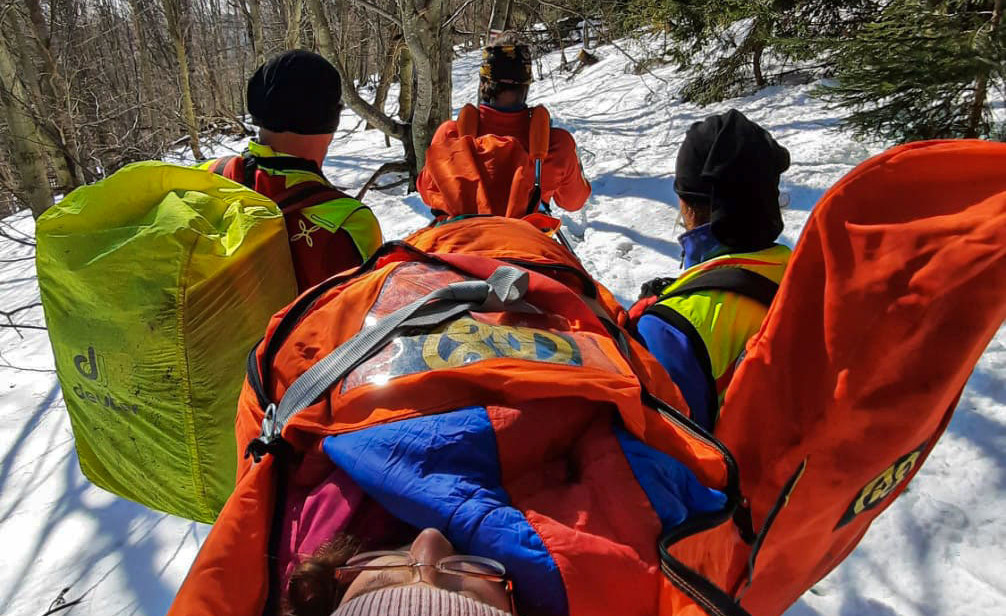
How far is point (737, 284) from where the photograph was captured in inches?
56.2

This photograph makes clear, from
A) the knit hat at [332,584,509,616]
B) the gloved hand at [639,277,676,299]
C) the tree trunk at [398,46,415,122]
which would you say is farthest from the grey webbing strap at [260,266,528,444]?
the tree trunk at [398,46,415,122]

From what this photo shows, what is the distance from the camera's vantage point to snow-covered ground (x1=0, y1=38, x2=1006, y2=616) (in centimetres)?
204

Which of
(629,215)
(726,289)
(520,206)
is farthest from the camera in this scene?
(629,215)

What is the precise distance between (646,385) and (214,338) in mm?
1179

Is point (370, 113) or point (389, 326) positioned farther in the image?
point (370, 113)

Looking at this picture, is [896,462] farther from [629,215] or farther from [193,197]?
[629,215]

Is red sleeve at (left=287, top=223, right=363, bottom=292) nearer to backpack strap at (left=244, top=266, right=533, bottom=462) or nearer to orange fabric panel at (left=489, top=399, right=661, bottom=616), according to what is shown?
backpack strap at (left=244, top=266, right=533, bottom=462)

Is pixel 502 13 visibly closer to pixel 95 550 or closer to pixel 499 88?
pixel 499 88

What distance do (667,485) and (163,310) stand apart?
4.40ft

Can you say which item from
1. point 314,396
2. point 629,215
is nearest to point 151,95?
point 629,215

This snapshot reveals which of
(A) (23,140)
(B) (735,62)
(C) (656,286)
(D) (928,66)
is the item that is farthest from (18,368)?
(B) (735,62)

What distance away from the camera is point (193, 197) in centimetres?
168

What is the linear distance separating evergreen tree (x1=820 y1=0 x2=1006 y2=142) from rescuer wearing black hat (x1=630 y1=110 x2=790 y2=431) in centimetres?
287

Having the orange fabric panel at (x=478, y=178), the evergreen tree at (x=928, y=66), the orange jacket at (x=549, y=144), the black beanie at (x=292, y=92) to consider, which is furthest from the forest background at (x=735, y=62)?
the black beanie at (x=292, y=92)
